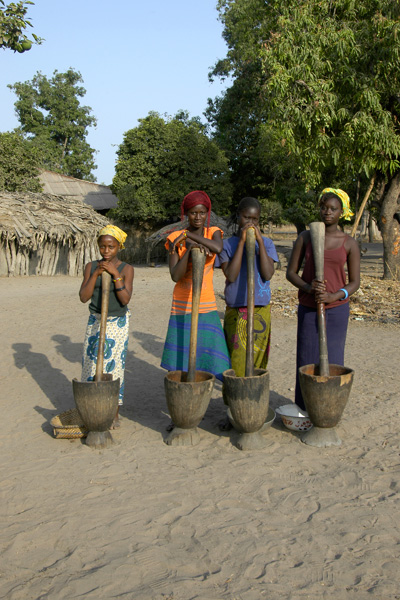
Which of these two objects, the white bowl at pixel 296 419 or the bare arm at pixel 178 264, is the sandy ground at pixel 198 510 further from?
the bare arm at pixel 178 264

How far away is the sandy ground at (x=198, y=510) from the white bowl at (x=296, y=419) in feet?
0.22

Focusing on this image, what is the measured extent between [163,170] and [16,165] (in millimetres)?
5526

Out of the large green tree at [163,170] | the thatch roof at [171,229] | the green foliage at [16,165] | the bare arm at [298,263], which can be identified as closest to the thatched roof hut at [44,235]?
the thatch roof at [171,229]

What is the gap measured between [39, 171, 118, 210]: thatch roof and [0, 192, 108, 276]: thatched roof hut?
310 inches

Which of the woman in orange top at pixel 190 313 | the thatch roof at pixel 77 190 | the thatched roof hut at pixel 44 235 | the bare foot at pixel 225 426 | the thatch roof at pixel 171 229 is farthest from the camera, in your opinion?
the thatch roof at pixel 77 190

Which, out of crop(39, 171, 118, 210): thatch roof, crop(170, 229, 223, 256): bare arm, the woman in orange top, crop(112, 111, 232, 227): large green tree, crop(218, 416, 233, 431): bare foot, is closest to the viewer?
crop(170, 229, 223, 256): bare arm

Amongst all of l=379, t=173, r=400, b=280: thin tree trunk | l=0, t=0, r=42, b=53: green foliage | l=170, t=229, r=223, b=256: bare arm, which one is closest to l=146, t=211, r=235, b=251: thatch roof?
l=379, t=173, r=400, b=280: thin tree trunk

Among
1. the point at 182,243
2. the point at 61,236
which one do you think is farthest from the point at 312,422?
the point at 61,236

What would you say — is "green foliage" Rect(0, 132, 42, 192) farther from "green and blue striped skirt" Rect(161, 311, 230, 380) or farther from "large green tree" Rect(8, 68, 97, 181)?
"green and blue striped skirt" Rect(161, 311, 230, 380)

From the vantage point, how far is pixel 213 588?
2.12m

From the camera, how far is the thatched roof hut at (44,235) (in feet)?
47.1

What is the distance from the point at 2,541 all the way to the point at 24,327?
5.62m

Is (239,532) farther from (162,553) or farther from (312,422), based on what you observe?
(312,422)

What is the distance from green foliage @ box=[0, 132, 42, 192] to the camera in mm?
19859
